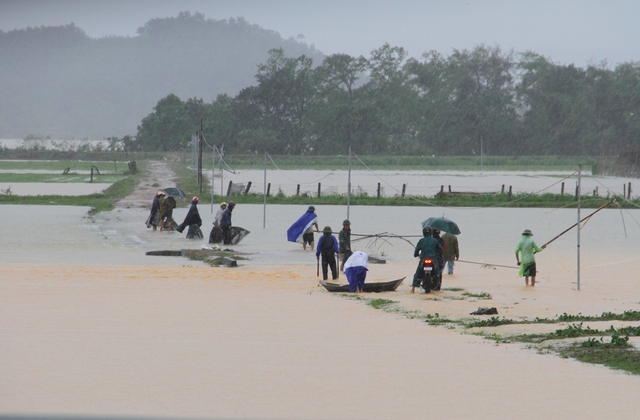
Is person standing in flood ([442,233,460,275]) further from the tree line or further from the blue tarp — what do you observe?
the tree line

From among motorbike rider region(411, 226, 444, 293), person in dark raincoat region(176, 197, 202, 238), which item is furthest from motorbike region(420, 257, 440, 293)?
person in dark raincoat region(176, 197, 202, 238)

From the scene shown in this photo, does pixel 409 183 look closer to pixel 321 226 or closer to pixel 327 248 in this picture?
pixel 321 226

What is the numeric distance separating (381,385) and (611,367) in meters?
2.63

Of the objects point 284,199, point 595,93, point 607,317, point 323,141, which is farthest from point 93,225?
point 595,93

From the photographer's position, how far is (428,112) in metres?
96.5

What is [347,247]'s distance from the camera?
18062 millimetres

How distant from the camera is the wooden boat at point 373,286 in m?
15.5

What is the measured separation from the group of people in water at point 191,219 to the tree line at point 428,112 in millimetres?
60423

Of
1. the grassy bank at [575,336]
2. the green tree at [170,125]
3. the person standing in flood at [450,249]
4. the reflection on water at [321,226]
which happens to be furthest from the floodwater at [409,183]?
the grassy bank at [575,336]

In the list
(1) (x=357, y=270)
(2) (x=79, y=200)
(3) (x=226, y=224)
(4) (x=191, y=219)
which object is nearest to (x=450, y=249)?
(1) (x=357, y=270)

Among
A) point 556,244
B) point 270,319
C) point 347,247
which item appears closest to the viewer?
point 270,319

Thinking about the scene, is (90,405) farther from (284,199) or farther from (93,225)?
(284,199)

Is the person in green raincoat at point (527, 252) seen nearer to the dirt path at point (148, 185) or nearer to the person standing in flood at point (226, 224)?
the person standing in flood at point (226, 224)

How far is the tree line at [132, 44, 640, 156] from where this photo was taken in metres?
89.6
